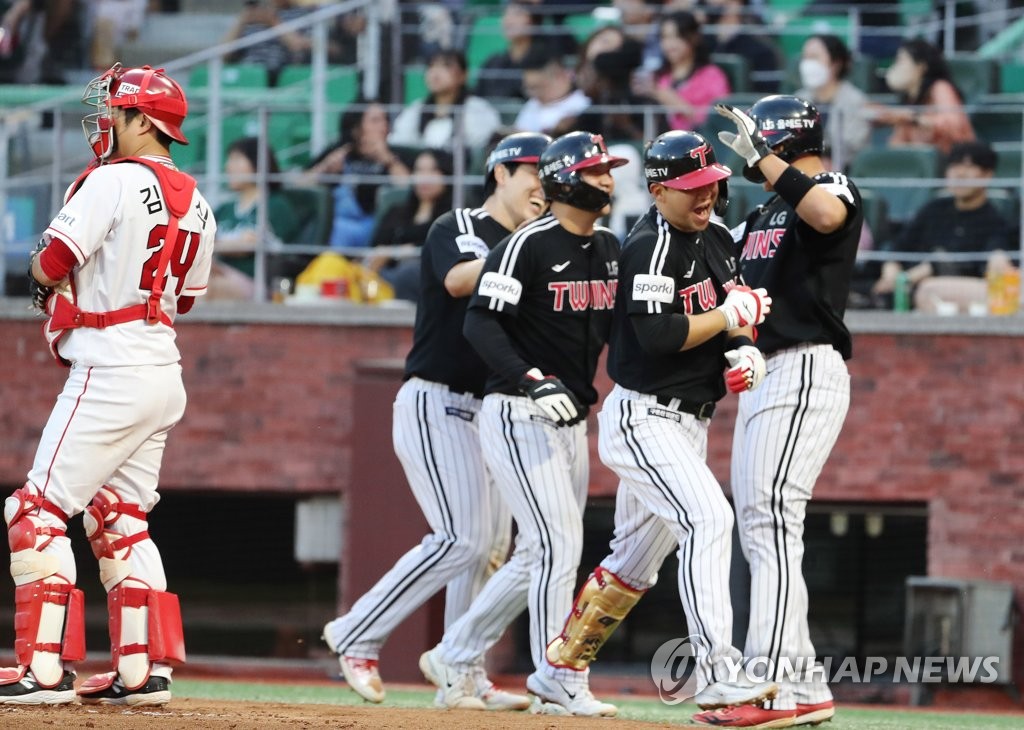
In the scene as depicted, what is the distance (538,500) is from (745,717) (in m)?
1.11

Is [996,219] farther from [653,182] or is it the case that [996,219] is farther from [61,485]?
[61,485]

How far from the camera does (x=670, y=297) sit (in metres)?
5.65

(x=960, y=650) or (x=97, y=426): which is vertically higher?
(x=97, y=426)

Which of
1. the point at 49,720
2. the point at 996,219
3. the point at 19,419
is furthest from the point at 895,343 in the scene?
the point at 49,720

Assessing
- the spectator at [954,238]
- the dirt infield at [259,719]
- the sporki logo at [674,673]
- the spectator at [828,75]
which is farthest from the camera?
the spectator at [828,75]

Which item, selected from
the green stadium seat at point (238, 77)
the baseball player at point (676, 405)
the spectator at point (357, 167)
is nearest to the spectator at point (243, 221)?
the spectator at point (357, 167)

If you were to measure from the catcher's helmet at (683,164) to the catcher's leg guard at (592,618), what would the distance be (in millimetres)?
1411

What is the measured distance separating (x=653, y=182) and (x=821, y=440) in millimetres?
1091

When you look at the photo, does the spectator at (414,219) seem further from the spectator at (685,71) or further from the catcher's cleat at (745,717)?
the catcher's cleat at (745,717)

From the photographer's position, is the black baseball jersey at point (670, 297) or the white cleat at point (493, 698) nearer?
the black baseball jersey at point (670, 297)

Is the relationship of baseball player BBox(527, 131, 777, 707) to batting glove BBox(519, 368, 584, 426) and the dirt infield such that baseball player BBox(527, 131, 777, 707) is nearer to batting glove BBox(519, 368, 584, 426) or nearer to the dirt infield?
batting glove BBox(519, 368, 584, 426)

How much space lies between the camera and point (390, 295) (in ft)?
33.3

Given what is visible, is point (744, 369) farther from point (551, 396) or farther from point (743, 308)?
point (551, 396)

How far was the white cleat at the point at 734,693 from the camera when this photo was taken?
5.48m
